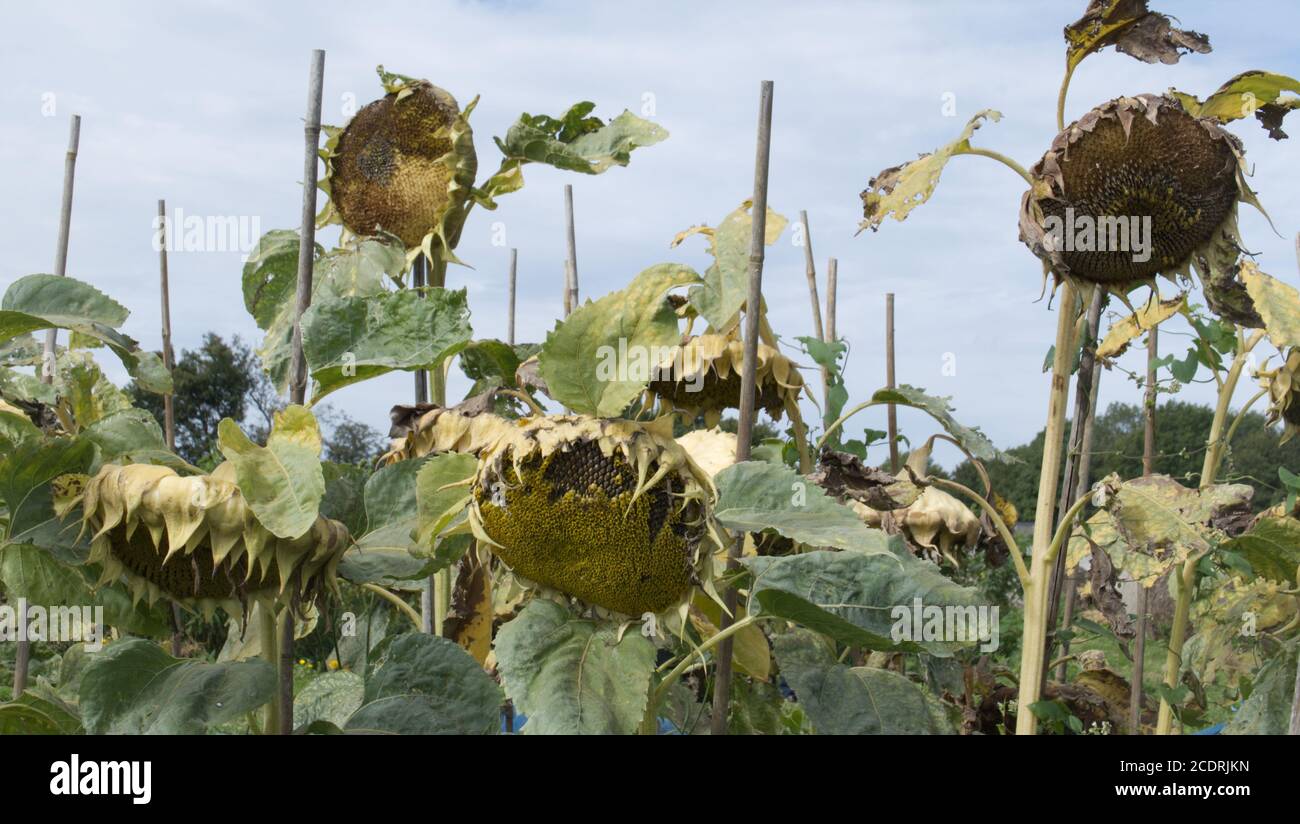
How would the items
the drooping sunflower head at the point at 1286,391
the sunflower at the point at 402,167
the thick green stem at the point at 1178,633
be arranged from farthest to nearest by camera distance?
the drooping sunflower head at the point at 1286,391, the thick green stem at the point at 1178,633, the sunflower at the point at 402,167

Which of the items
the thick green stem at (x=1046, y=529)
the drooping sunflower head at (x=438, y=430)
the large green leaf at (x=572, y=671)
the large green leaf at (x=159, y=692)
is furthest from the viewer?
the thick green stem at (x=1046, y=529)

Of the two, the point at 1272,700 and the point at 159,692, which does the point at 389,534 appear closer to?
the point at 159,692

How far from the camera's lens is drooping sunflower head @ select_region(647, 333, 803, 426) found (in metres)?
2.15

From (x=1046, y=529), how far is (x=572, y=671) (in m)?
1.03

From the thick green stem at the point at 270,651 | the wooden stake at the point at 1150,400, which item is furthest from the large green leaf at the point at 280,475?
the wooden stake at the point at 1150,400

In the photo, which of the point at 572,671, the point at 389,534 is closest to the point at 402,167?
the point at 389,534

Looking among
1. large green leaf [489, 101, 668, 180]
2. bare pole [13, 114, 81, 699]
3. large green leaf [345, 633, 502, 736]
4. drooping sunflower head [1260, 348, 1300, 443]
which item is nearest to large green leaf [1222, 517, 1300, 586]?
drooping sunflower head [1260, 348, 1300, 443]

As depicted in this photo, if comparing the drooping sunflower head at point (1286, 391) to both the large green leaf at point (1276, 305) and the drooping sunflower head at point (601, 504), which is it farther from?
the drooping sunflower head at point (601, 504)

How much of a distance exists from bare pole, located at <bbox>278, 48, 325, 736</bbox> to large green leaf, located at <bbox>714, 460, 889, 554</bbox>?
2.09 ft

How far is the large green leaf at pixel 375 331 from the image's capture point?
156cm

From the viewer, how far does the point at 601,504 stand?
1344 millimetres

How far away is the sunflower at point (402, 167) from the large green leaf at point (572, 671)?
3.03ft

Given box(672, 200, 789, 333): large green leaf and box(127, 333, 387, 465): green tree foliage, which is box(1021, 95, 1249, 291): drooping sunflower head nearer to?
box(672, 200, 789, 333): large green leaf

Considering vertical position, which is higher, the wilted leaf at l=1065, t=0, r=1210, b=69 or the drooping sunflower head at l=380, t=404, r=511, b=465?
the wilted leaf at l=1065, t=0, r=1210, b=69
